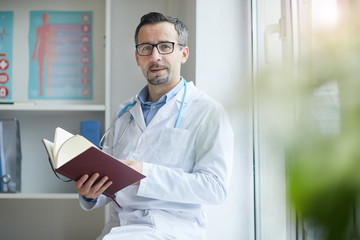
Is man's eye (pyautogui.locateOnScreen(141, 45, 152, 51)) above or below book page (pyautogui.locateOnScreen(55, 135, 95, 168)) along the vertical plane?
above

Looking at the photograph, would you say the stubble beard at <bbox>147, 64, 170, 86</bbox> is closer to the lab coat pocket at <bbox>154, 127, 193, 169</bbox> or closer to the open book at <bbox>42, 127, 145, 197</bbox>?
the lab coat pocket at <bbox>154, 127, 193, 169</bbox>

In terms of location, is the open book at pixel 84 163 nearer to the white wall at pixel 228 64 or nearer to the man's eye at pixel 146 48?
the man's eye at pixel 146 48

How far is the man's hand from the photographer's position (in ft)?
3.82

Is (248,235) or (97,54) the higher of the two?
(97,54)

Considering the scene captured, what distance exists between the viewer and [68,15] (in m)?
2.22

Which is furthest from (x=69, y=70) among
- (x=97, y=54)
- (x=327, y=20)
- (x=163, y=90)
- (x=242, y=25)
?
(x=327, y=20)

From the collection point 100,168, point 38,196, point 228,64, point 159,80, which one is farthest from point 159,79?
point 38,196

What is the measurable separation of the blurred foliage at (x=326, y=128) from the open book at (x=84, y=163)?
81 cm

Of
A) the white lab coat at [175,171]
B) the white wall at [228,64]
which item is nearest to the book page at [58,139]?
the white lab coat at [175,171]

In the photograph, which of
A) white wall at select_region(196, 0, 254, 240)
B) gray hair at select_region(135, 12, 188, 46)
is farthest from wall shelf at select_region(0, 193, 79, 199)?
gray hair at select_region(135, 12, 188, 46)

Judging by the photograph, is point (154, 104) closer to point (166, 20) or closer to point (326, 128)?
point (166, 20)

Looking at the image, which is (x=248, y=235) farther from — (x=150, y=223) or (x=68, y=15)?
(x=68, y=15)

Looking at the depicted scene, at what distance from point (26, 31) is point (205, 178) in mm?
1548

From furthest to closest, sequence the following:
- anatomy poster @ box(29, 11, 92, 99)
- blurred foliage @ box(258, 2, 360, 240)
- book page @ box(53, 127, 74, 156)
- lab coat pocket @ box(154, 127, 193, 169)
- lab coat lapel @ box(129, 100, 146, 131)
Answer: anatomy poster @ box(29, 11, 92, 99) → lab coat lapel @ box(129, 100, 146, 131) → lab coat pocket @ box(154, 127, 193, 169) → book page @ box(53, 127, 74, 156) → blurred foliage @ box(258, 2, 360, 240)
